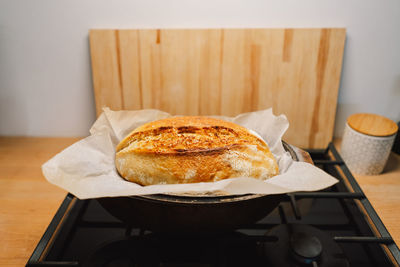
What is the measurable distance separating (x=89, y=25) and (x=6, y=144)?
0.48m

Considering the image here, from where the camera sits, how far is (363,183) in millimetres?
884

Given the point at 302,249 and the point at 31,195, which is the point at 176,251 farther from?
the point at 31,195

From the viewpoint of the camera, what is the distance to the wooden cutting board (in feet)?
3.14

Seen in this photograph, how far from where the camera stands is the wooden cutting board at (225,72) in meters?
0.96

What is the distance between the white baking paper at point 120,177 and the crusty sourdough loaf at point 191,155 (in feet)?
0.11

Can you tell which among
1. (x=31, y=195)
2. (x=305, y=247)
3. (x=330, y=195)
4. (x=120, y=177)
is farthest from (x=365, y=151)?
(x=31, y=195)

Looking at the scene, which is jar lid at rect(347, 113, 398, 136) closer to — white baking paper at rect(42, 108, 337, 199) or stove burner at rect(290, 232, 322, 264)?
white baking paper at rect(42, 108, 337, 199)

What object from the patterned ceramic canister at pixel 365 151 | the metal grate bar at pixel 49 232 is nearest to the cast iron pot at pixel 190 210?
the metal grate bar at pixel 49 232

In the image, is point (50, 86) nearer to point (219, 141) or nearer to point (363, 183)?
point (219, 141)

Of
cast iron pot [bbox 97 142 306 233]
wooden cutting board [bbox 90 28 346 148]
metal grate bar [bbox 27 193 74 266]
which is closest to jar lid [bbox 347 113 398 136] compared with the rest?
wooden cutting board [bbox 90 28 346 148]

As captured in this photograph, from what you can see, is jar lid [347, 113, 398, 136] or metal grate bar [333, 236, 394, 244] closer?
metal grate bar [333, 236, 394, 244]

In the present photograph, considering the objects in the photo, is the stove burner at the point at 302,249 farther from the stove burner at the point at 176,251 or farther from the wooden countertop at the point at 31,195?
the wooden countertop at the point at 31,195

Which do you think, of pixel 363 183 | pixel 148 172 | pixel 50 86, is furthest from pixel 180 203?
pixel 50 86

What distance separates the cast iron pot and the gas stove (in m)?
0.06
